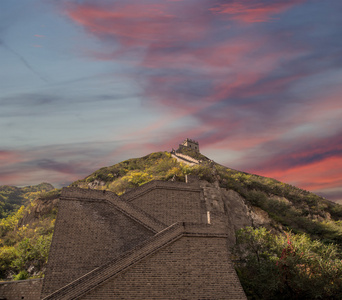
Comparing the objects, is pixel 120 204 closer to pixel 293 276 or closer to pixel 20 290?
pixel 20 290

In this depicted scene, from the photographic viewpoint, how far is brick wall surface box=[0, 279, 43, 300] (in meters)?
21.7

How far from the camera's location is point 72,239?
20781mm

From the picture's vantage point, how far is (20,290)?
21.9m

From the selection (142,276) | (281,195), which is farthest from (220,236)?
(281,195)

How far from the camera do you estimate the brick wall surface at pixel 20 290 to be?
21656 millimetres

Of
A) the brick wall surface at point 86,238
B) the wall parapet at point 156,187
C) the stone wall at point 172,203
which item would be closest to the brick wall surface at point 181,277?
the brick wall surface at point 86,238

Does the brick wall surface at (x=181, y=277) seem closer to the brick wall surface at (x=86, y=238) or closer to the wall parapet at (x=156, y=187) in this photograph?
the brick wall surface at (x=86, y=238)

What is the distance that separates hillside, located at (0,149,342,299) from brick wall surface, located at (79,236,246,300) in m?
6.23

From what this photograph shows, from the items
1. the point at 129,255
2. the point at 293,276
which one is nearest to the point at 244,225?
the point at 293,276

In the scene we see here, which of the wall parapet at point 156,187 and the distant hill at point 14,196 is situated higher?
the distant hill at point 14,196

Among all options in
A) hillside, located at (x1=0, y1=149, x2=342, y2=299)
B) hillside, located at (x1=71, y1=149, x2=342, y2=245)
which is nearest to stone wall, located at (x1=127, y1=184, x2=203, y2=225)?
hillside, located at (x1=71, y1=149, x2=342, y2=245)

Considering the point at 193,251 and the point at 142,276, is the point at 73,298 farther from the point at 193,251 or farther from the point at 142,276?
the point at 193,251

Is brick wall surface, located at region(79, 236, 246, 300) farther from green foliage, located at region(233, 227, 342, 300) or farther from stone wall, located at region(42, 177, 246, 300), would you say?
green foliage, located at region(233, 227, 342, 300)

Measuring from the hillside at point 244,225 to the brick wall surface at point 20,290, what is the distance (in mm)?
8686
